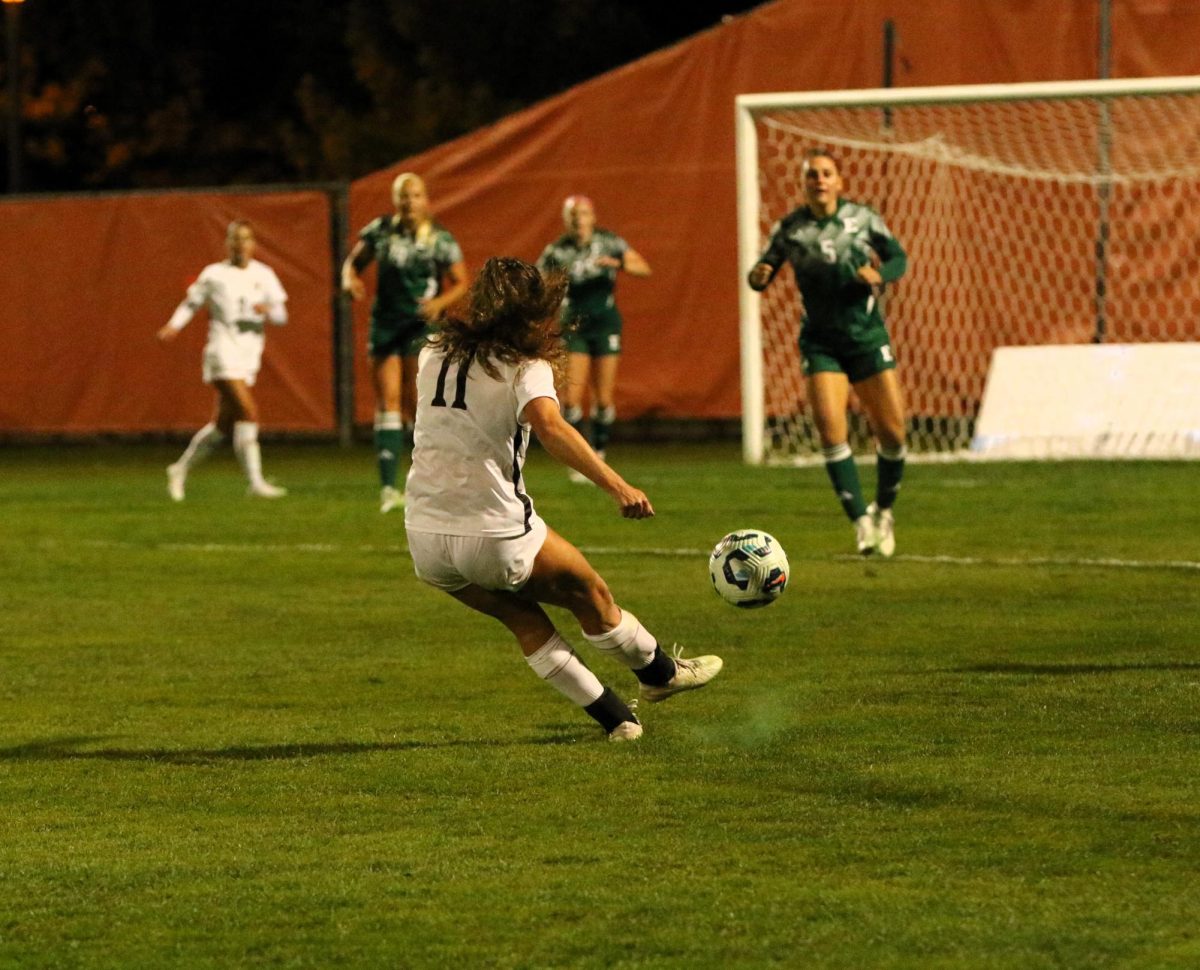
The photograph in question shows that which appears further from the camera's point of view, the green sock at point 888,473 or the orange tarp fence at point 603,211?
the orange tarp fence at point 603,211

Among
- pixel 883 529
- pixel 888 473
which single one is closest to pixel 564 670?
pixel 883 529

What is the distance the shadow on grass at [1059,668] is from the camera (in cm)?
848

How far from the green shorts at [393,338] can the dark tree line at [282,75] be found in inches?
711

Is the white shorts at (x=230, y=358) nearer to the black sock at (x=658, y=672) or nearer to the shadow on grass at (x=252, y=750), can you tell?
the shadow on grass at (x=252, y=750)

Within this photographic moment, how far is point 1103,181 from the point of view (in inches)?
850

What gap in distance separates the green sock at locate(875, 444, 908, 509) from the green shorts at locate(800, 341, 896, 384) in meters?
0.48

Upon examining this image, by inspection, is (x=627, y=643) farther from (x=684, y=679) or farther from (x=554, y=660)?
(x=684, y=679)

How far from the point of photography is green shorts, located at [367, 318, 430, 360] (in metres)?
16.3

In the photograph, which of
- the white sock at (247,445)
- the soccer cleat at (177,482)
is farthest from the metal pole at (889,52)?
the soccer cleat at (177,482)

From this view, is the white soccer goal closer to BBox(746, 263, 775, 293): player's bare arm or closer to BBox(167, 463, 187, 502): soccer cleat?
BBox(167, 463, 187, 502): soccer cleat

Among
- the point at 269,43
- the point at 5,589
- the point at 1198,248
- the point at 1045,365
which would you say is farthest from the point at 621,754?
the point at 269,43

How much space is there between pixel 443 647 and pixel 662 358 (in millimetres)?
15051

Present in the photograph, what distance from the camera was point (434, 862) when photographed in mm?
5637

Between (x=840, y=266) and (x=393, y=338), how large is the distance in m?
4.73
